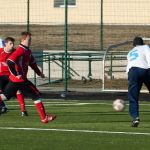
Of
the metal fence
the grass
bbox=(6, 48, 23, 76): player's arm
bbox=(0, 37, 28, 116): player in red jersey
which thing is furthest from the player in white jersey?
the metal fence

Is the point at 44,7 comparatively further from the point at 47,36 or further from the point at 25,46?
the point at 25,46

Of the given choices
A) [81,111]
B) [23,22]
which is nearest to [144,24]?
[23,22]

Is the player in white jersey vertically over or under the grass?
over

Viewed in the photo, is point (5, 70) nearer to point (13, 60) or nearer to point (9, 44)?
point (9, 44)

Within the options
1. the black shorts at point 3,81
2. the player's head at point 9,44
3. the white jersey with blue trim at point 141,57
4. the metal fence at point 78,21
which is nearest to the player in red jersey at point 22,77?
the player's head at point 9,44

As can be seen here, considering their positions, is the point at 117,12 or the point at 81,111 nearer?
the point at 81,111

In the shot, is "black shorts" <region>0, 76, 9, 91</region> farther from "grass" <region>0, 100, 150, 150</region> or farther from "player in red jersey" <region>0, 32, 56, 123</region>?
"player in red jersey" <region>0, 32, 56, 123</region>

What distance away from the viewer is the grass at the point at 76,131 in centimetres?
1545

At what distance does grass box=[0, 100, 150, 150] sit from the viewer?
15.4 metres

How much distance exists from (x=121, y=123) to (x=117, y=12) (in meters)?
23.7

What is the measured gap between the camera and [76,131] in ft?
57.4

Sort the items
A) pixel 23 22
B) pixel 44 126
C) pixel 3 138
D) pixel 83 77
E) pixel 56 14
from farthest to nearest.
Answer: pixel 56 14
pixel 23 22
pixel 83 77
pixel 44 126
pixel 3 138

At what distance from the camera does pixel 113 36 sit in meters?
43.8

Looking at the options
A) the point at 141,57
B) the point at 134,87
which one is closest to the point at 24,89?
the point at 134,87
